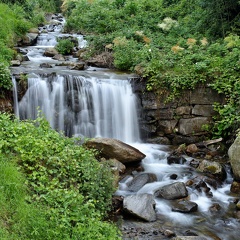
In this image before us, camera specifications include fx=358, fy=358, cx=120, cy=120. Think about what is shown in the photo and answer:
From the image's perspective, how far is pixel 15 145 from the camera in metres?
6.48

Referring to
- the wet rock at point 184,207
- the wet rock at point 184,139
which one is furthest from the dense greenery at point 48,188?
the wet rock at point 184,139

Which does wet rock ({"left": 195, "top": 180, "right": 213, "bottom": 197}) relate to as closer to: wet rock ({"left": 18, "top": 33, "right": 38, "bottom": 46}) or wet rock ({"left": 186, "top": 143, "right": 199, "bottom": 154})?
wet rock ({"left": 186, "top": 143, "right": 199, "bottom": 154})

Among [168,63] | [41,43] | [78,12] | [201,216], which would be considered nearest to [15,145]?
[201,216]

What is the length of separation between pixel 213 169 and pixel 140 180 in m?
2.09

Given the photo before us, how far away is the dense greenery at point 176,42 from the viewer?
11578 mm

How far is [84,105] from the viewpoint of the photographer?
1173 centimetres

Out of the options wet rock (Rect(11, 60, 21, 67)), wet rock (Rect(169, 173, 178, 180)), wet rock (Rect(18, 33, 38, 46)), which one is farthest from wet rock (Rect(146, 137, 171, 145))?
wet rock (Rect(18, 33, 38, 46))

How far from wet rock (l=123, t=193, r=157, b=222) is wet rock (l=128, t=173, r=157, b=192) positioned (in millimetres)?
990

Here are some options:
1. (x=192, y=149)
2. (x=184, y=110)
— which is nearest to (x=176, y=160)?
(x=192, y=149)

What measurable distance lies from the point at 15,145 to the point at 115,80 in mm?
6341

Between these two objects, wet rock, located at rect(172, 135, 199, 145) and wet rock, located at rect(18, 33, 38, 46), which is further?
wet rock, located at rect(18, 33, 38, 46)

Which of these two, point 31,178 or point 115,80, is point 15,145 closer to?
point 31,178

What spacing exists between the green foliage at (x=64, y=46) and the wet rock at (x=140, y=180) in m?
10.3

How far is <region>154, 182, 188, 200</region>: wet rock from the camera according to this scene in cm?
807
